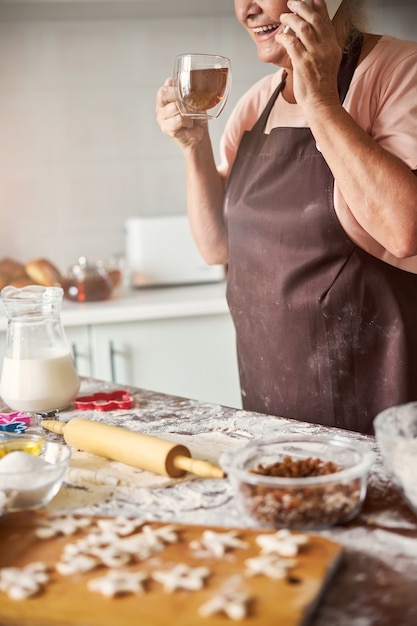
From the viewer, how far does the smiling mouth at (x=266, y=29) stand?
62.6 inches

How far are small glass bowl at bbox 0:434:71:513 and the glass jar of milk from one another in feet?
1.12

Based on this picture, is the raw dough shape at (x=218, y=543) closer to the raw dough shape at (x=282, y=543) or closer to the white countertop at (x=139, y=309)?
the raw dough shape at (x=282, y=543)

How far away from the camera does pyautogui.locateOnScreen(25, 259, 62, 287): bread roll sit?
2.68 metres

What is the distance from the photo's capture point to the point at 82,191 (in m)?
2.98

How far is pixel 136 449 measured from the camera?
3.66 feet

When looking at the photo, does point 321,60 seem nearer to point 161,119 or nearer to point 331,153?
point 331,153

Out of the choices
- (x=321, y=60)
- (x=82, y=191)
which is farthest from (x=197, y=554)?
(x=82, y=191)

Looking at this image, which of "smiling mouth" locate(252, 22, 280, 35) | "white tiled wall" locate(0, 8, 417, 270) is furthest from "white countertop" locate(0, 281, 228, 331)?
"smiling mouth" locate(252, 22, 280, 35)

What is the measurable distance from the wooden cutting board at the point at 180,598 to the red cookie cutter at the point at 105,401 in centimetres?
57

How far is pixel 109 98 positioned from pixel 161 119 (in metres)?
1.39

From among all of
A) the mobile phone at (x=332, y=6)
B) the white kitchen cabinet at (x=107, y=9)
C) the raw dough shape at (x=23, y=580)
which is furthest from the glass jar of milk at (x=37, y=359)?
the white kitchen cabinet at (x=107, y=9)

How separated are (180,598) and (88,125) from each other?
2.40 m

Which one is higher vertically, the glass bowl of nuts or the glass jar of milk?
the glass jar of milk

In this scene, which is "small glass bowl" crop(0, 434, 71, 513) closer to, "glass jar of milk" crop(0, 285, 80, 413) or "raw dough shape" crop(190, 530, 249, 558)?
"raw dough shape" crop(190, 530, 249, 558)
